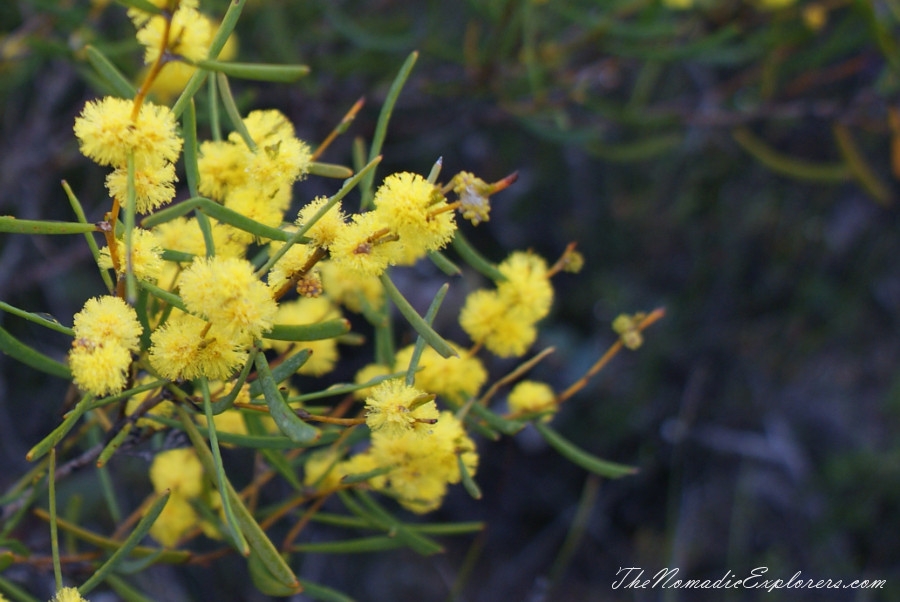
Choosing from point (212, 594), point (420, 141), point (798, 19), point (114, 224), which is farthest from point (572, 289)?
point (114, 224)

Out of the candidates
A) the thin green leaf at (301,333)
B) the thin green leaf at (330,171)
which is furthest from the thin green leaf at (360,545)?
the thin green leaf at (330,171)

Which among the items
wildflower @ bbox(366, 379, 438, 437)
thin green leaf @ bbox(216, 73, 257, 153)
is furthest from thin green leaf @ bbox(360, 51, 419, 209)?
wildflower @ bbox(366, 379, 438, 437)

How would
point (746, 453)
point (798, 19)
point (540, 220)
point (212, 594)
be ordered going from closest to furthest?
point (212, 594), point (798, 19), point (746, 453), point (540, 220)

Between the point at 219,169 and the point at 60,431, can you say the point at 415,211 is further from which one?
the point at 60,431

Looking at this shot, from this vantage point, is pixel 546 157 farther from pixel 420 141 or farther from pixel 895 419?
pixel 895 419

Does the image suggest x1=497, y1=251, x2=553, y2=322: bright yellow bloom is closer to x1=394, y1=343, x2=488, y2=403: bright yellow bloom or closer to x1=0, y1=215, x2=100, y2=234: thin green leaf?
x1=394, y1=343, x2=488, y2=403: bright yellow bloom

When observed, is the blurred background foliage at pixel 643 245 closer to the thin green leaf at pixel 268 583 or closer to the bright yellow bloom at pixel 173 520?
the bright yellow bloom at pixel 173 520
